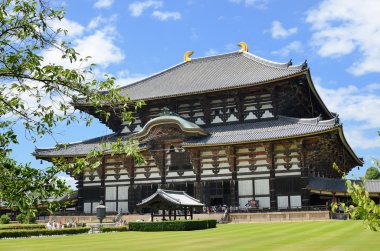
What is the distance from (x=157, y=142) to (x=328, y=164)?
19177 mm

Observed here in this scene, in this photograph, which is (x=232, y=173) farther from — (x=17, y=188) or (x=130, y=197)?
(x=17, y=188)

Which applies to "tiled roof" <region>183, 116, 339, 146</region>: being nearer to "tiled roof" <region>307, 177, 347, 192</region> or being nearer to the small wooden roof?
"tiled roof" <region>307, 177, 347, 192</region>

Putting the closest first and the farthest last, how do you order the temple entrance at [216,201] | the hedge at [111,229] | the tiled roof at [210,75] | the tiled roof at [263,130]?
the hedge at [111,229]
the tiled roof at [263,130]
the temple entrance at [216,201]
the tiled roof at [210,75]

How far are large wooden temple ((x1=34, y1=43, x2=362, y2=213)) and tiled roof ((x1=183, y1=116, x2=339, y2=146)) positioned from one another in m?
0.10

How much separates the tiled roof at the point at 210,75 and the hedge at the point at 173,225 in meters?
15.7

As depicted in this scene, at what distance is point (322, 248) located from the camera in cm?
1684

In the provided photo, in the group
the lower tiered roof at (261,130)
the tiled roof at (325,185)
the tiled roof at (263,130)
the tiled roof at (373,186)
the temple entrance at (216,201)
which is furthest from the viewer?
the tiled roof at (373,186)

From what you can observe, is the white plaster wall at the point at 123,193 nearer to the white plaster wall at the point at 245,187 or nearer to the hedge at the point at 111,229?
the white plaster wall at the point at 245,187

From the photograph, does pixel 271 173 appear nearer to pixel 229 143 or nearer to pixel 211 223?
pixel 229 143

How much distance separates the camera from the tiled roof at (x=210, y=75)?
1823 inches

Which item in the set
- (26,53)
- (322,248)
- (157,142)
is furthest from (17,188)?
(157,142)

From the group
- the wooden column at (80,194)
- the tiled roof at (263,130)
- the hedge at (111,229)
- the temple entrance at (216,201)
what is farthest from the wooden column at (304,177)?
the wooden column at (80,194)

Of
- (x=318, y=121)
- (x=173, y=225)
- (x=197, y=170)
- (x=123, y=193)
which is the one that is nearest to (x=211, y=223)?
(x=173, y=225)

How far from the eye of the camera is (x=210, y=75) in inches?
2079
